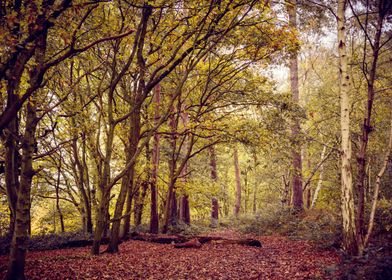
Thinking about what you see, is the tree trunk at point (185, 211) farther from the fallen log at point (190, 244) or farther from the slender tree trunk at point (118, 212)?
the slender tree trunk at point (118, 212)

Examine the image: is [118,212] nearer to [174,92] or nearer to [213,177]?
[174,92]

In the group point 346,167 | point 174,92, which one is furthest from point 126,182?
point 346,167

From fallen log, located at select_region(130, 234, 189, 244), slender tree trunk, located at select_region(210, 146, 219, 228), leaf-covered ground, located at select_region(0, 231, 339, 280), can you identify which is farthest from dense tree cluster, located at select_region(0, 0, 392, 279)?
fallen log, located at select_region(130, 234, 189, 244)

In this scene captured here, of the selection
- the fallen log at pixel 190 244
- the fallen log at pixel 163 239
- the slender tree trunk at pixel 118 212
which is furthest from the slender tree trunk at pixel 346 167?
the fallen log at pixel 163 239

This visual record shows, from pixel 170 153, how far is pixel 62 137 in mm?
5257

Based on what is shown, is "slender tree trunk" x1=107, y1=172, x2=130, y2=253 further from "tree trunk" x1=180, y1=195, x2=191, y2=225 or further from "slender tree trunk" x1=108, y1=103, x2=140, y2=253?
"tree trunk" x1=180, y1=195, x2=191, y2=225

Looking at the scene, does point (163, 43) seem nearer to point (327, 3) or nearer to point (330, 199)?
point (327, 3)

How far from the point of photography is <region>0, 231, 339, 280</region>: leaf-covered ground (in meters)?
6.21

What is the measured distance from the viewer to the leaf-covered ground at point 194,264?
6.21 metres

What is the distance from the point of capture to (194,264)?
7.64 m

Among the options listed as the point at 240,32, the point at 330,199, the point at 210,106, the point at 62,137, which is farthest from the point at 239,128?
the point at 330,199

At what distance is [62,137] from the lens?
1313cm

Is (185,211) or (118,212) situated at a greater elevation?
(118,212)

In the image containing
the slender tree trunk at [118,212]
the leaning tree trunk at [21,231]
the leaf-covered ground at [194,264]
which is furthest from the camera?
the slender tree trunk at [118,212]
